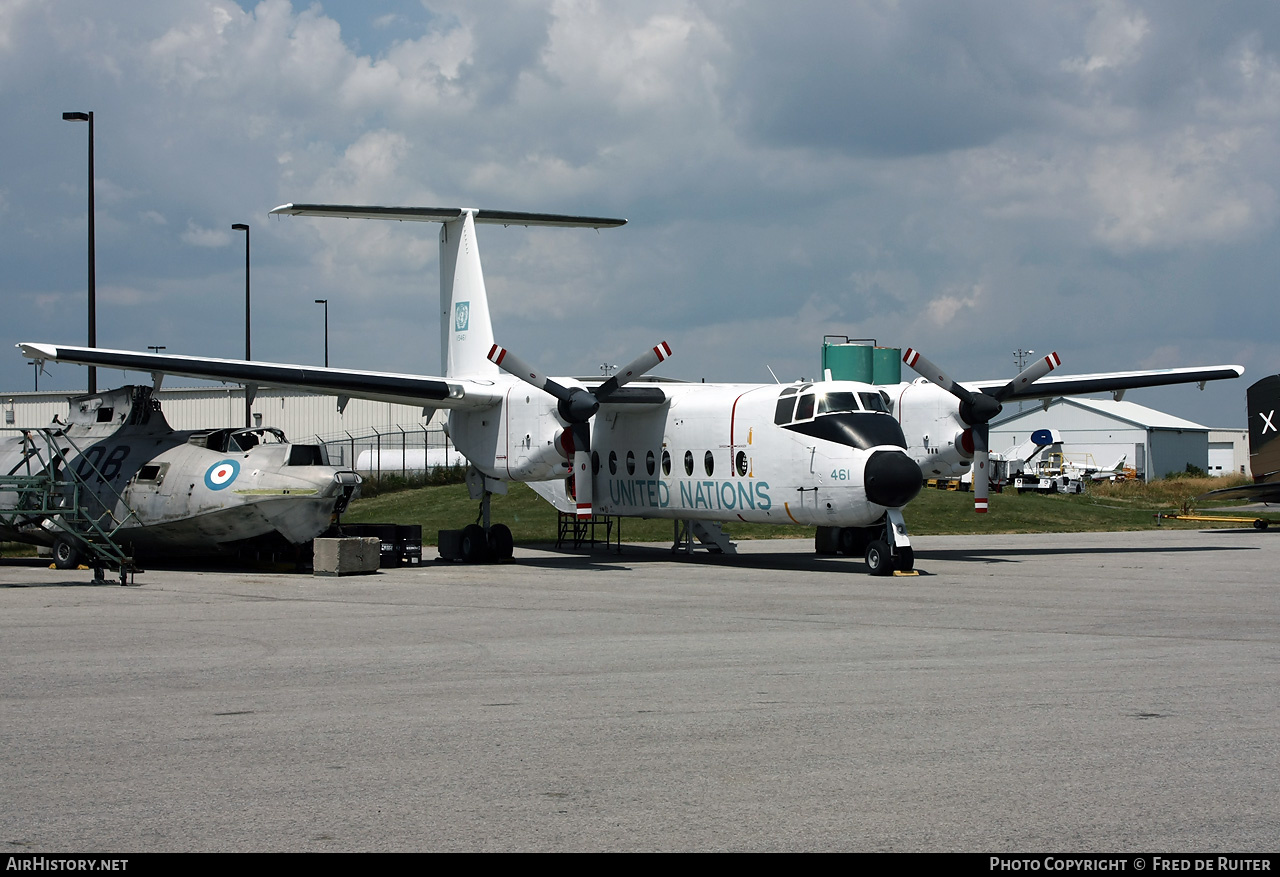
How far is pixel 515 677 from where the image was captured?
10.0 meters

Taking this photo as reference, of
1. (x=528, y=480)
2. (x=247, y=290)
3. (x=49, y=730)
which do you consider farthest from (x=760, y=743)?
(x=247, y=290)

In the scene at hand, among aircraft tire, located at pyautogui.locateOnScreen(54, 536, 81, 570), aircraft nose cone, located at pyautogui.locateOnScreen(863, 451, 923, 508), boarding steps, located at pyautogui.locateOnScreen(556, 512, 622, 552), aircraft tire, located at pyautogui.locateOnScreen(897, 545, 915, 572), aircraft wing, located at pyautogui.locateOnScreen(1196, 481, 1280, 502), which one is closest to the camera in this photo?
aircraft nose cone, located at pyautogui.locateOnScreen(863, 451, 923, 508)

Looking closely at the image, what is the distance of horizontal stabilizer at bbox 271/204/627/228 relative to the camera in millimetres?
26484

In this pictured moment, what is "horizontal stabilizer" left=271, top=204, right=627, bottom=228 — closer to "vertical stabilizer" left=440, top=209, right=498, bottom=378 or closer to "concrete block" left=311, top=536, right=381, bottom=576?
"vertical stabilizer" left=440, top=209, right=498, bottom=378

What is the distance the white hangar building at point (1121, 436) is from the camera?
93.1 metres

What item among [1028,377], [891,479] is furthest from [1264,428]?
[891,479]

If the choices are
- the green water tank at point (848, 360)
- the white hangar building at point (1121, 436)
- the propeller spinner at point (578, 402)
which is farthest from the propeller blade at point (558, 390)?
the white hangar building at point (1121, 436)

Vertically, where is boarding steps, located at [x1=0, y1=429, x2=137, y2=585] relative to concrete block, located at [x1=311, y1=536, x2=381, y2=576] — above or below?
above

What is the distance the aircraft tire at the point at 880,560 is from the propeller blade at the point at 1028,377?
226 inches

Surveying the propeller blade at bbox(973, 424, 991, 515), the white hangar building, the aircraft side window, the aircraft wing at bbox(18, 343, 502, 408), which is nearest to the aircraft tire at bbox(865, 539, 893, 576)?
the aircraft side window

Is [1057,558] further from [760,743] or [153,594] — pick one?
[760,743]

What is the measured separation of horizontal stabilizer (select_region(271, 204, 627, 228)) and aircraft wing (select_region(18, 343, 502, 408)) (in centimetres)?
439

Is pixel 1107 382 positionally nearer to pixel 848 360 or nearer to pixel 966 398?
pixel 966 398

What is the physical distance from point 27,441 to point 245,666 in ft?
49.2
